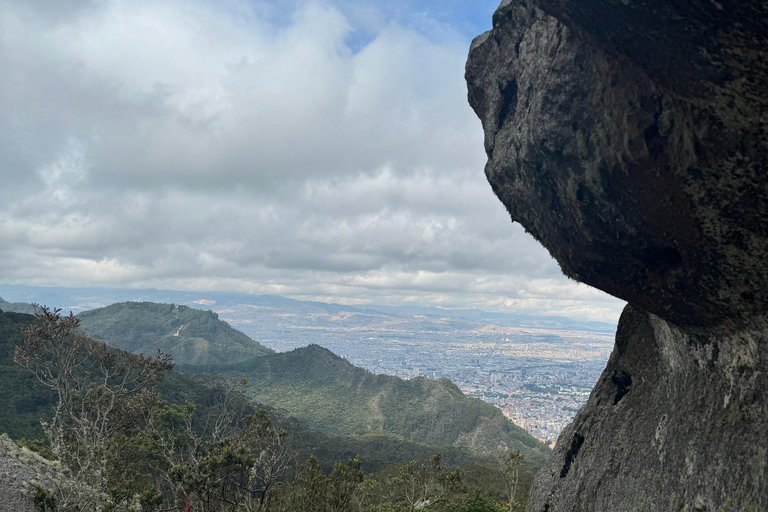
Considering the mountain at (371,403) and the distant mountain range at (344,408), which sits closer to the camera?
the distant mountain range at (344,408)

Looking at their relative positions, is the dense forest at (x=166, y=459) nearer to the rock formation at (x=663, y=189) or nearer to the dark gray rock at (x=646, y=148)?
the rock formation at (x=663, y=189)

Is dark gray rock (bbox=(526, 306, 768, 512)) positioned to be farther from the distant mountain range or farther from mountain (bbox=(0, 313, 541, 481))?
the distant mountain range

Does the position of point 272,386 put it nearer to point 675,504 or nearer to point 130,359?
point 130,359

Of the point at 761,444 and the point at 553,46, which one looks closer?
the point at 761,444

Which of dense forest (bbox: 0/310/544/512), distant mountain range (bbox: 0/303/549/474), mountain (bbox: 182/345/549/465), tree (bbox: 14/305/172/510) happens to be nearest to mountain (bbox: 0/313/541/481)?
distant mountain range (bbox: 0/303/549/474)

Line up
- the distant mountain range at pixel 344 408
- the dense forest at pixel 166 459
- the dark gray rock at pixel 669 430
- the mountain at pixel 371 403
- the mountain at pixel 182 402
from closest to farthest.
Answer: the dark gray rock at pixel 669 430
the dense forest at pixel 166 459
the mountain at pixel 182 402
the distant mountain range at pixel 344 408
the mountain at pixel 371 403

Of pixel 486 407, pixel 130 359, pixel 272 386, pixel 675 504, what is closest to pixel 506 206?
pixel 675 504

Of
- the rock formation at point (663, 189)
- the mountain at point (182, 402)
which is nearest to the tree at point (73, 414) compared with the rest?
the rock formation at point (663, 189)
